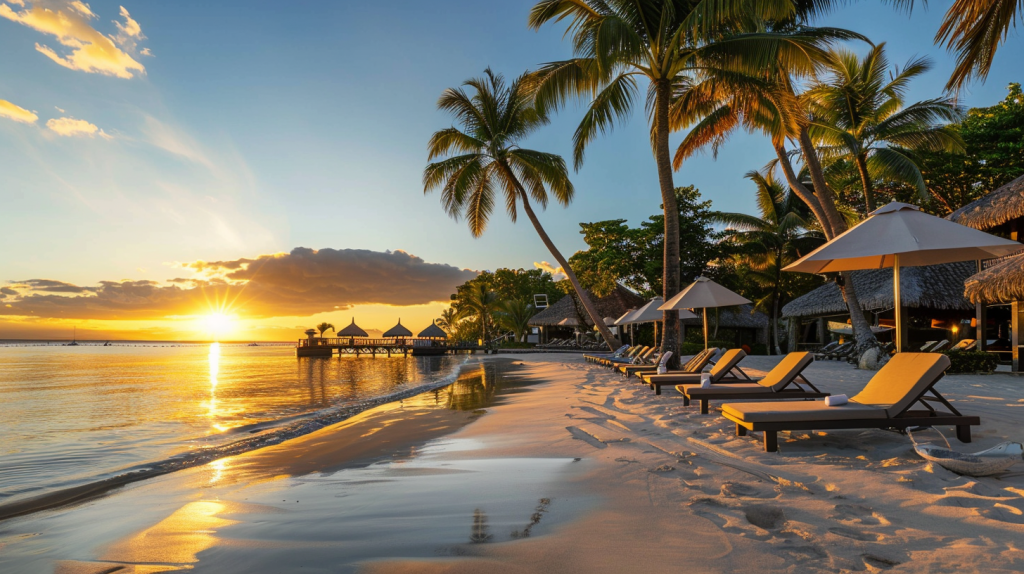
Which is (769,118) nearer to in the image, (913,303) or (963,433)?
(913,303)

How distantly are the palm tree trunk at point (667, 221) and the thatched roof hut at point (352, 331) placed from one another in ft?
117

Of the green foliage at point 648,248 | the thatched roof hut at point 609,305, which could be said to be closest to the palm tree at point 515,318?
the thatched roof hut at point 609,305

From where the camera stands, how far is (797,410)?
4031 mm

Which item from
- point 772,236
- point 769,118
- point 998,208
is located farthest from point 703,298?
point 772,236

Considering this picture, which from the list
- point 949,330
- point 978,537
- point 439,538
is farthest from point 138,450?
point 949,330

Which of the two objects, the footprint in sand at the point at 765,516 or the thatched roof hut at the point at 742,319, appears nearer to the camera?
the footprint in sand at the point at 765,516

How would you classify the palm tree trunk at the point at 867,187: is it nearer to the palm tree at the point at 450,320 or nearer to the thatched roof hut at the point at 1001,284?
the thatched roof hut at the point at 1001,284

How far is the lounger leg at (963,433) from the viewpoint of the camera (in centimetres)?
396

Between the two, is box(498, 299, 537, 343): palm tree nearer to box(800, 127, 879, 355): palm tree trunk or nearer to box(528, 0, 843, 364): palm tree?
box(528, 0, 843, 364): palm tree

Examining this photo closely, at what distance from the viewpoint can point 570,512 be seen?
289 cm

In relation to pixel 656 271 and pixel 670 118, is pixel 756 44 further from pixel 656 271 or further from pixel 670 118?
pixel 656 271

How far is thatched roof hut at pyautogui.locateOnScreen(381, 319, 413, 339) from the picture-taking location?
138 ft

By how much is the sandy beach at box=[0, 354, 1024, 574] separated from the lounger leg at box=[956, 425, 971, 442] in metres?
0.07

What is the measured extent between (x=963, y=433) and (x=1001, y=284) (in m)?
8.34
